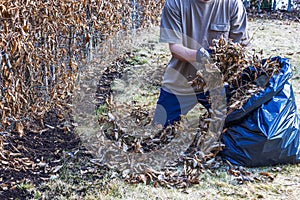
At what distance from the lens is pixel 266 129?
2898 mm

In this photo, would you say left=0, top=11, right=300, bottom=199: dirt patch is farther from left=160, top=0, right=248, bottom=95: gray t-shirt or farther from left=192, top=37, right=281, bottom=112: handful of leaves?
left=160, top=0, right=248, bottom=95: gray t-shirt

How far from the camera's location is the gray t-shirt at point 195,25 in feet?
10.6

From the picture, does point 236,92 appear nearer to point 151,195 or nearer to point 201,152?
point 201,152

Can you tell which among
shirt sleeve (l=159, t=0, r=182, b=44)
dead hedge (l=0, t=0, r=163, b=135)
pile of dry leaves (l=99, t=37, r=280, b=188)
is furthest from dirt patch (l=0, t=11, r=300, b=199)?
shirt sleeve (l=159, t=0, r=182, b=44)

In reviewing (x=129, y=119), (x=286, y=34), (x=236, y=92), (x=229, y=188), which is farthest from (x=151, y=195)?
(x=286, y=34)

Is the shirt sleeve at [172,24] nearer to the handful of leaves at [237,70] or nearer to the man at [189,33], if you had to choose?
the man at [189,33]

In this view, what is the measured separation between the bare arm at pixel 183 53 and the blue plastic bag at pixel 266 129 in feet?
1.76

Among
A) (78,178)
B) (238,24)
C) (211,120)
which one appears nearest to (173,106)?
(211,120)

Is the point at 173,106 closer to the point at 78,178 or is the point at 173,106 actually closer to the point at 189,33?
the point at 189,33

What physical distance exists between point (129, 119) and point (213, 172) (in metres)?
1.12

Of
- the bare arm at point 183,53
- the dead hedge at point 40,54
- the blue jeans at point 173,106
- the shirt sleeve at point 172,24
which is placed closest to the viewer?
the dead hedge at point 40,54

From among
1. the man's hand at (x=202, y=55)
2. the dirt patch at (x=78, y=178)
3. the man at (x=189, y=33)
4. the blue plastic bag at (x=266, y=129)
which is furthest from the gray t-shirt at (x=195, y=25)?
the dirt patch at (x=78, y=178)

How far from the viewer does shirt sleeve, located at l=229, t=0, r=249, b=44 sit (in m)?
3.29

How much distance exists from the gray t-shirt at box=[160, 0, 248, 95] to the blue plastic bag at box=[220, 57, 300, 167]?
1.73 ft
